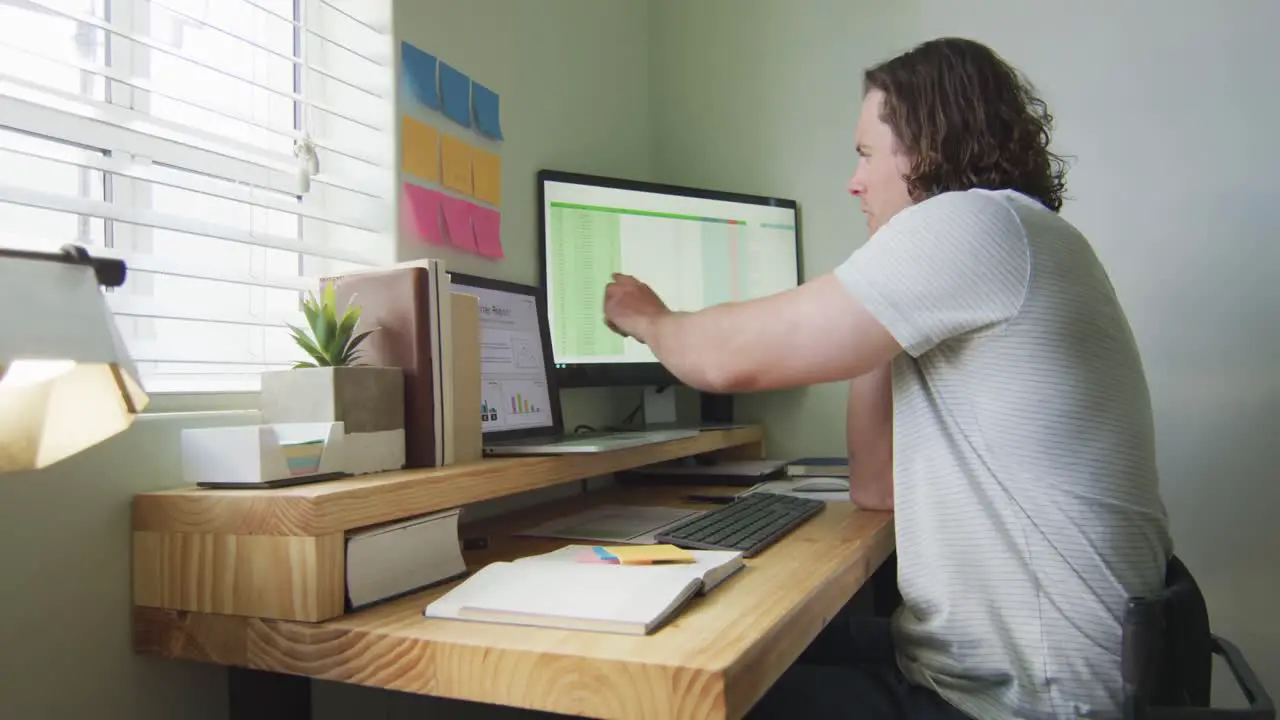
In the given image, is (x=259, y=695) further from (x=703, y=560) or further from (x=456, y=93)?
(x=456, y=93)

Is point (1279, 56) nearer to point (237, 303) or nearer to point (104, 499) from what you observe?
point (237, 303)

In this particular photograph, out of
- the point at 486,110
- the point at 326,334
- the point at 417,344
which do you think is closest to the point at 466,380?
the point at 417,344

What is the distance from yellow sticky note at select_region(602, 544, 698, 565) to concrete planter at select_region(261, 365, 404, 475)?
28cm

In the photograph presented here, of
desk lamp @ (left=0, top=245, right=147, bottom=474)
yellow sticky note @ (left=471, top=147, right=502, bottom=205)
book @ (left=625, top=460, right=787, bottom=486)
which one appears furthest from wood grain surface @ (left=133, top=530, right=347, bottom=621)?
book @ (left=625, top=460, right=787, bottom=486)

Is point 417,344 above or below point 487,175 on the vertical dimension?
below

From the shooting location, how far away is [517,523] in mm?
1395

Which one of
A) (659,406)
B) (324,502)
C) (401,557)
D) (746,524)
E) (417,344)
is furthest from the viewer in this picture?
(659,406)

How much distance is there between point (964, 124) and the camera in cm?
114

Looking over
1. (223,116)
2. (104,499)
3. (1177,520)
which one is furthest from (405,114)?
(1177,520)

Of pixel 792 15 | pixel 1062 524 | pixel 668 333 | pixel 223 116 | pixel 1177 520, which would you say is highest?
pixel 792 15

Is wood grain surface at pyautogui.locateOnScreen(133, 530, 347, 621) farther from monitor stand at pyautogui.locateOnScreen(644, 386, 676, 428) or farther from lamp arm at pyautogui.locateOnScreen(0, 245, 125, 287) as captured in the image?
monitor stand at pyautogui.locateOnScreen(644, 386, 676, 428)

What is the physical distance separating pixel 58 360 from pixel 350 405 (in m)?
0.39

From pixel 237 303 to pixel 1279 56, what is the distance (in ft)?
6.01

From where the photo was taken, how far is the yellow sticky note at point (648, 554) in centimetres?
95
